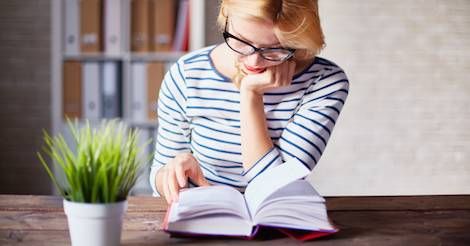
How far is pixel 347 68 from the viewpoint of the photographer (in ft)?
10.2

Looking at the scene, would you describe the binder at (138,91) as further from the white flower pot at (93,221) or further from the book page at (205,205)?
the white flower pot at (93,221)

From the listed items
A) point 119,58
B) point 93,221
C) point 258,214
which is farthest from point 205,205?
point 119,58

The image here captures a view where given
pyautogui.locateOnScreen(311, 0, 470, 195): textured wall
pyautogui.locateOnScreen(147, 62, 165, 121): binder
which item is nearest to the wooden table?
pyautogui.locateOnScreen(311, 0, 470, 195): textured wall

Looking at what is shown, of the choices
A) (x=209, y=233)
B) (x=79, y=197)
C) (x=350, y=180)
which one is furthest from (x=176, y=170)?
(x=350, y=180)

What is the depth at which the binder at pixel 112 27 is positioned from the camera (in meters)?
3.15

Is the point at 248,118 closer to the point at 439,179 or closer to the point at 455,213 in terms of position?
the point at 455,213

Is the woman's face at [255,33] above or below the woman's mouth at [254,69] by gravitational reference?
above

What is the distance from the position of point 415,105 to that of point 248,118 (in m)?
2.01

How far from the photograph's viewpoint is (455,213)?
51.1 inches

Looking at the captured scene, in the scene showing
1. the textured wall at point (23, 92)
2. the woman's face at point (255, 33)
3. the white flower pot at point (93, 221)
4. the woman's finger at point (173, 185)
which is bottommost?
the textured wall at point (23, 92)

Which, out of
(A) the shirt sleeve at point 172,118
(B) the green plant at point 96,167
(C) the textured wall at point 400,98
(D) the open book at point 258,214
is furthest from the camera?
(C) the textured wall at point 400,98

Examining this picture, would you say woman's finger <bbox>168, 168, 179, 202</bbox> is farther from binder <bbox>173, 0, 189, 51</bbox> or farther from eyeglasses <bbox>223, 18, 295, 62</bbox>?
binder <bbox>173, 0, 189, 51</bbox>

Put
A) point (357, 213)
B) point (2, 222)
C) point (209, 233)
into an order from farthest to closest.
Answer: point (357, 213) → point (2, 222) → point (209, 233)

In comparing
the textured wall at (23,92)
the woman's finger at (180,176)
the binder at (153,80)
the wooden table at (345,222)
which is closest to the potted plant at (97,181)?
the wooden table at (345,222)
